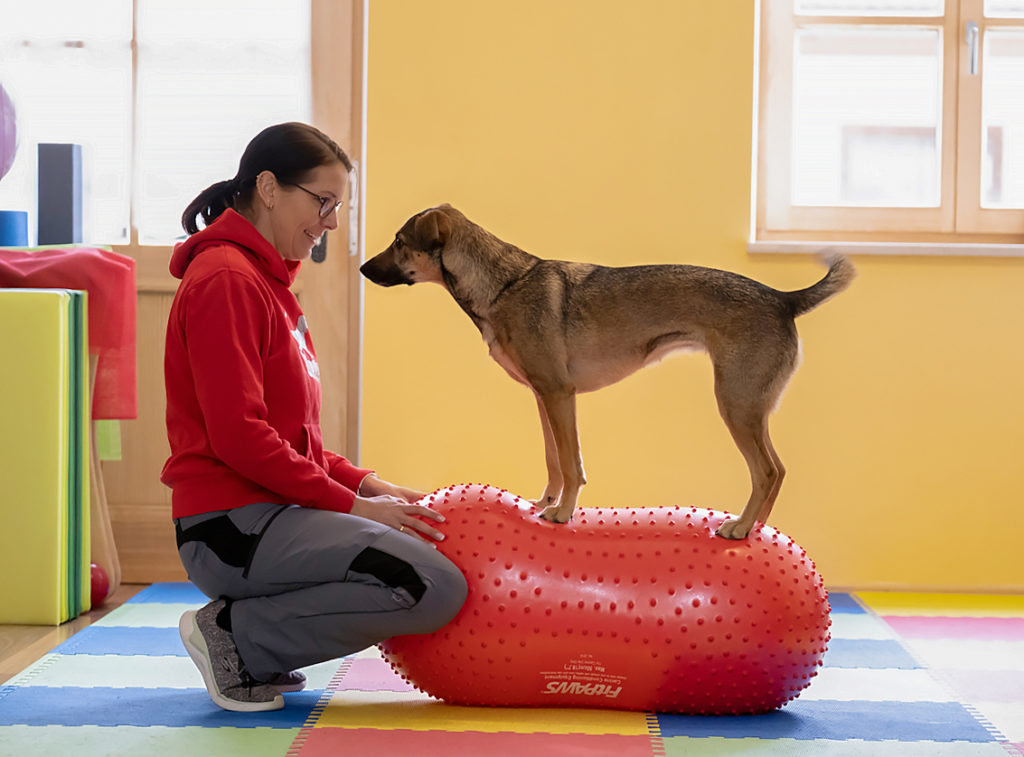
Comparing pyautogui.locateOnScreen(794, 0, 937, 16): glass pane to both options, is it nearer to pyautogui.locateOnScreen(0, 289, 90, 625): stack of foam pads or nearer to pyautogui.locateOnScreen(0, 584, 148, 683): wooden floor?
pyautogui.locateOnScreen(0, 289, 90, 625): stack of foam pads

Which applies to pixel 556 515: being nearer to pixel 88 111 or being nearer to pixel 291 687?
pixel 291 687

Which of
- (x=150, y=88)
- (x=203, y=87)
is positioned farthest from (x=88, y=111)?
(x=203, y=87)

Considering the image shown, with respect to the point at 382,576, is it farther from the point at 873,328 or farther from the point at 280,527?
the point at 873,328

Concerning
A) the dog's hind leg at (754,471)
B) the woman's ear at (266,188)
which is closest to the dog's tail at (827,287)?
the dog's hind leg at (754,471)

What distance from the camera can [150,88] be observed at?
3.55 m

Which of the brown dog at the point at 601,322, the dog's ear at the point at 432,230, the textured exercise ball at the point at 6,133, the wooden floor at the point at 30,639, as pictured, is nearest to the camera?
the brown dog at the point at 601,322

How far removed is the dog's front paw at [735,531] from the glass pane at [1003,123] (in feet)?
6.71

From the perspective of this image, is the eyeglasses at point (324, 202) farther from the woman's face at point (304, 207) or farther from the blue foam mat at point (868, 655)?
the blue foam mat at point (868, 655)

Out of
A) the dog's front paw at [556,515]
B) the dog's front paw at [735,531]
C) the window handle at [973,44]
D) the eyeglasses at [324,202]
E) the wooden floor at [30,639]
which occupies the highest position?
the window handle at [973,44]

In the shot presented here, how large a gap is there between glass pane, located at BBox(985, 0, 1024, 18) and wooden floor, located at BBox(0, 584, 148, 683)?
3363 millimetres

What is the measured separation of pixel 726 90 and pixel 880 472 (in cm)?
135

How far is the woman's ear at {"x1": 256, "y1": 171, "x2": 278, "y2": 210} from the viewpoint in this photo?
207 centimetres

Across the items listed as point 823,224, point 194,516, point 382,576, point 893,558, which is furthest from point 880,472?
point 194,516

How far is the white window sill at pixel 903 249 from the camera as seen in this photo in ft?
11.1
